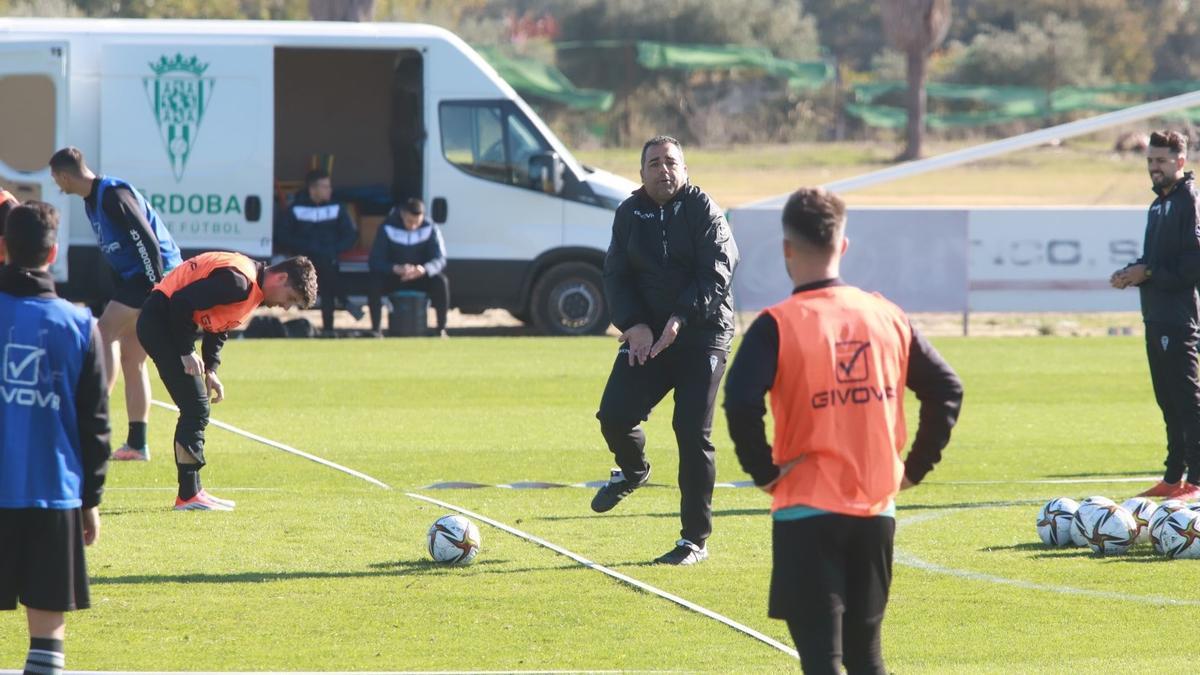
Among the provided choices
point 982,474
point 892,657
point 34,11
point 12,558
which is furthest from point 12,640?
point 34,11

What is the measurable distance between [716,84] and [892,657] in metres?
45.2

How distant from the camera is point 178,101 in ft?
66.8

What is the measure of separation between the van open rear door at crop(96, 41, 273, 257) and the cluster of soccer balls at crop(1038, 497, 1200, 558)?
43.8ft

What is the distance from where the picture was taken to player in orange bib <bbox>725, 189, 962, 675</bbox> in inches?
197

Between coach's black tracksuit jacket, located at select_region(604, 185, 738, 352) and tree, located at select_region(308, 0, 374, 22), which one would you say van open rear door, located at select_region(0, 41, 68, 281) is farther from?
coach's black tracksuit jacket, located at select_region(604, 185, 738, 352)

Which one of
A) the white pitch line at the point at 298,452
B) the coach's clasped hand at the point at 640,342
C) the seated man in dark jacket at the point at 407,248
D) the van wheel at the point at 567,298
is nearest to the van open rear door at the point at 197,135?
the seated man in dark jacket at the point at 407,248

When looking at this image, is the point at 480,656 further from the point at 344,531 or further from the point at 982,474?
the point at 982,474

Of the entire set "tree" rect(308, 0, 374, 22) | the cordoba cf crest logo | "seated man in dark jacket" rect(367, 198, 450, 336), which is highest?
"tree" rect(308, 0, 374, 22)

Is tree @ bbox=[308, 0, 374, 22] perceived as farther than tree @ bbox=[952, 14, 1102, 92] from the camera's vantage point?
No

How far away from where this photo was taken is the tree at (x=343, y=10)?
28.6 m

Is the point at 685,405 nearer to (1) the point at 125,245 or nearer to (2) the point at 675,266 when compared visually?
(2) the point at 675,266

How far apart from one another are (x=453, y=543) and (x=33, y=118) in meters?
13.9

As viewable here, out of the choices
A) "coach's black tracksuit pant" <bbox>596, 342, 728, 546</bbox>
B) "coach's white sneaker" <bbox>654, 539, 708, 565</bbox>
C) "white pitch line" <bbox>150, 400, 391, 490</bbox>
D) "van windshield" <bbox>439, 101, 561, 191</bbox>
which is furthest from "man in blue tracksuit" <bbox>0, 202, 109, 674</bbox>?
"van windshield" <bbox>439, 101, 561, 191</bbox>

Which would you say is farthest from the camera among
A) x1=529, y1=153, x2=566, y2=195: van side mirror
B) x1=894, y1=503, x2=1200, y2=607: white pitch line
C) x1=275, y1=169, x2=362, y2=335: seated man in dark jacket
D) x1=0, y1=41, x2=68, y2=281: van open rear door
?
x1=529, y1=153, x2=566, y2=195: van side mirror
